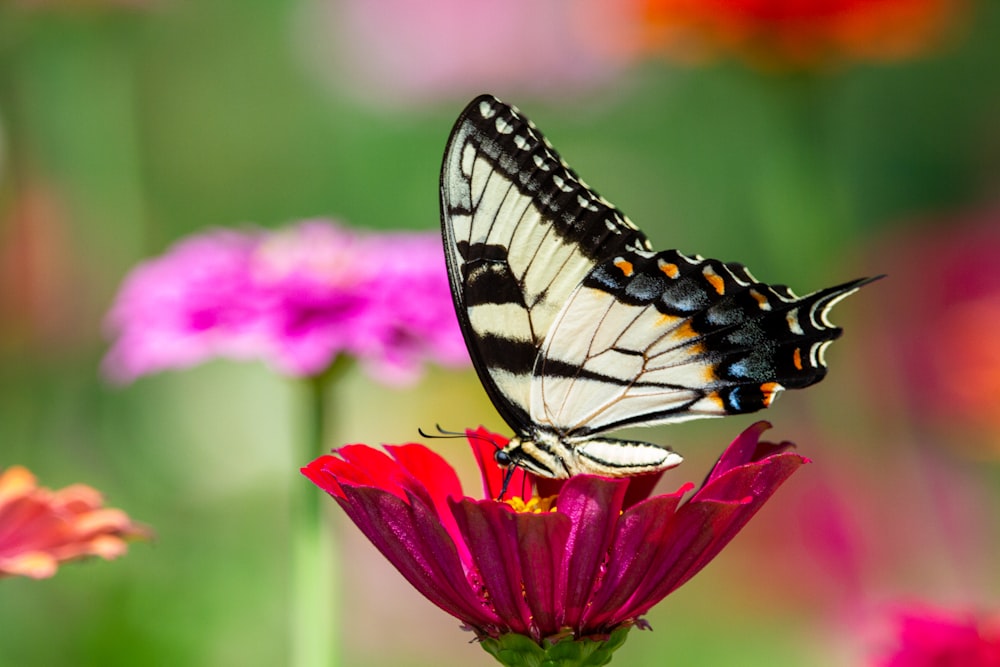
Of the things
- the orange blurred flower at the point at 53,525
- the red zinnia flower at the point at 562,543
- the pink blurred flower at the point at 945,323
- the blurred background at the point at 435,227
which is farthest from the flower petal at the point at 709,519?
the pink blurred flower at the point at 945,323

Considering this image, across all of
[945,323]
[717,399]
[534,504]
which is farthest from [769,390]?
[945,323]

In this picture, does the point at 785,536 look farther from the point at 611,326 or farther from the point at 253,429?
the point at 611,326

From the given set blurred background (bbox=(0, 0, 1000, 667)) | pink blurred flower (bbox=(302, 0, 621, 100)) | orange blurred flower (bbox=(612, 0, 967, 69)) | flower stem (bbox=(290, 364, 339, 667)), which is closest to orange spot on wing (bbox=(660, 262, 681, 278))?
flower stem (bbox=(290, 364, 339, 667))

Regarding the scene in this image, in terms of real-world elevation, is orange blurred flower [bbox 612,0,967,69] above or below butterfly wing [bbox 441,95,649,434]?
above

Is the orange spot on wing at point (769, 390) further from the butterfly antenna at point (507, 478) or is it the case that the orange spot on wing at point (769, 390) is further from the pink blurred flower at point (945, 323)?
the pink blurred flower at point (945, 323)

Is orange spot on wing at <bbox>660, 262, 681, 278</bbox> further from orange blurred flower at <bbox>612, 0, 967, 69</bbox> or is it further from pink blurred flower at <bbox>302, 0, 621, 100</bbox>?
pink blurred flower at <bbox>302, 0, 621, 100</bbox>
